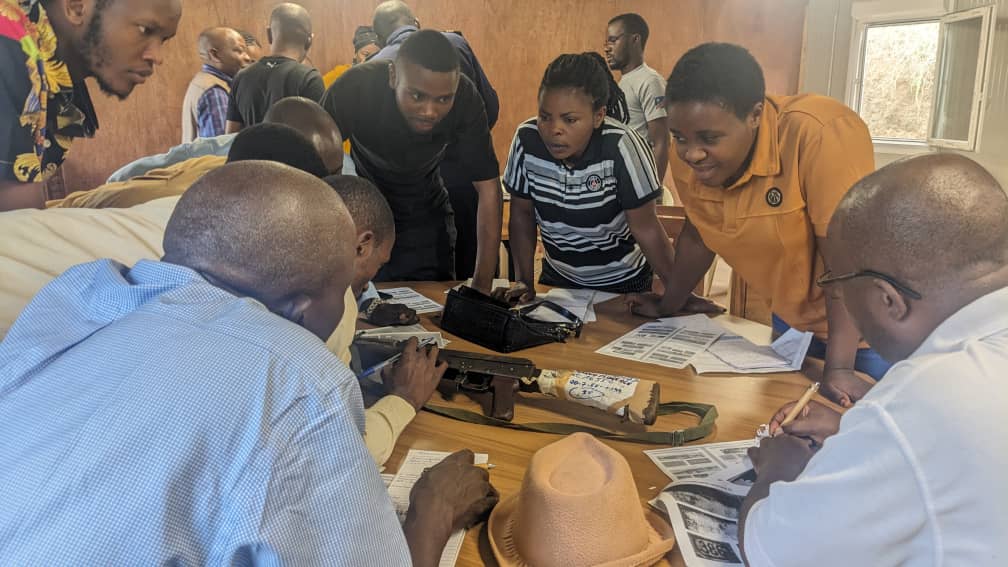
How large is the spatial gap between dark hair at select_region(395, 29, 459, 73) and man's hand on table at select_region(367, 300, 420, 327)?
81 centimetres

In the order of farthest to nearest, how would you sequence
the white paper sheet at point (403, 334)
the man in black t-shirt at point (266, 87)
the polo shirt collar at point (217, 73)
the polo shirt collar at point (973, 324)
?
the polo shirt collar at point (217, 73)
the man in black t-shirt at point (266, 87)
the white paper sheet at point (403, 334)
the polo shirt collar at point (973, 324)

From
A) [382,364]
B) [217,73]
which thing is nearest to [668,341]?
[382,364]

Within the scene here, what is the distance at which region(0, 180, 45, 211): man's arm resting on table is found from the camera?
152 cm

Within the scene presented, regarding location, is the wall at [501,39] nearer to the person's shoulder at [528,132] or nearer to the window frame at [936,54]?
the window frame at [936,54]

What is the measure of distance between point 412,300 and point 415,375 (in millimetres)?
829

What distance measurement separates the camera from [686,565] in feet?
3.59

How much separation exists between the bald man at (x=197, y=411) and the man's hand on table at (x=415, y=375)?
75cm

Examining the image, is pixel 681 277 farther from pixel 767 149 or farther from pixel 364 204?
pixel 364 204

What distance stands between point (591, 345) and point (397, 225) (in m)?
1.12

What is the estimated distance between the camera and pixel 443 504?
1187 millimetres

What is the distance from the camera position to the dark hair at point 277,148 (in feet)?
5.60

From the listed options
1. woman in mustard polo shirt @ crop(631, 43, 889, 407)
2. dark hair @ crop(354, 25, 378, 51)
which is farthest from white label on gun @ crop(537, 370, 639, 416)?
dark hair @ crop(354, 25, 378, 51)

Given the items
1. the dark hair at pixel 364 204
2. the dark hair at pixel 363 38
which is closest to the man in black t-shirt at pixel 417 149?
the dark hair at pixel 364 204

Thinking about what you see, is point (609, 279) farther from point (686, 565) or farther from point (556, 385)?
point (686, 565)
